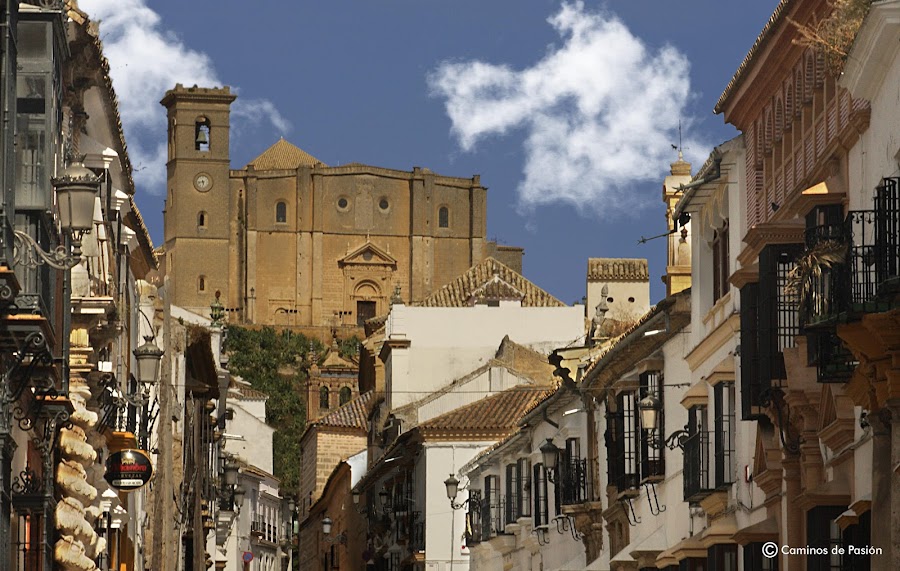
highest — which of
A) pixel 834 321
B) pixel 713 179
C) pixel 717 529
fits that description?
pixel 713 179

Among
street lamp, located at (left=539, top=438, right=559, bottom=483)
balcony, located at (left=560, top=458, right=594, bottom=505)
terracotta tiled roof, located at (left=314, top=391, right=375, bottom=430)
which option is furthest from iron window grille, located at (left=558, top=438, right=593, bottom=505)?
terracotta tiled roof, located at (left=314, top=391, right=375, bottom=430)

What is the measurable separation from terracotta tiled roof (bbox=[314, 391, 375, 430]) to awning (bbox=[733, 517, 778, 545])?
65024mm

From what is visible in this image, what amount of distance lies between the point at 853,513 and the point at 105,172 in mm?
13515

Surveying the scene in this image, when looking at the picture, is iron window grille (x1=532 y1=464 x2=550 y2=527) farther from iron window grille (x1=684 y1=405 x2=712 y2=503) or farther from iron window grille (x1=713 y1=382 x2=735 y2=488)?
iron window grille (x1=713 y1=382 x2=735 y2=488)

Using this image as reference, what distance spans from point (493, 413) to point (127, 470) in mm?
30105

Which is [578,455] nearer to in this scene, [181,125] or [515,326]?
[515,326]

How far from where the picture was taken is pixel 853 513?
740 inches

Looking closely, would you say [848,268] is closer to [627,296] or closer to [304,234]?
[627,296]

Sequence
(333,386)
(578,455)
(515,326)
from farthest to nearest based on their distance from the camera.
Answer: (333,386) → (515,326) → (578,455)

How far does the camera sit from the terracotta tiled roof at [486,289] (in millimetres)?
73688

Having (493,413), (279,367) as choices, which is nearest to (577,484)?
(493,413)

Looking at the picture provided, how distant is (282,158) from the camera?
16150cm

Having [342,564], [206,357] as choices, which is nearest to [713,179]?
[206,357]

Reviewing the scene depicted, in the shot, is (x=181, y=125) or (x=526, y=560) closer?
(x=526, y=560)
